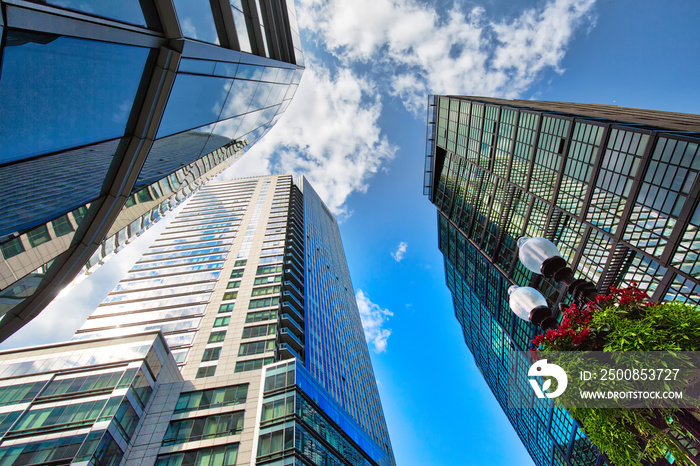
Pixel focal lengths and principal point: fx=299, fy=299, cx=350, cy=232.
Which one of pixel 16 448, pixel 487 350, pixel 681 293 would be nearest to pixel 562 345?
pixel 681 293

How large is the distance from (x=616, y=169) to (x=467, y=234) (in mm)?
34169

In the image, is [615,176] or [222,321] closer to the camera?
[615,176]

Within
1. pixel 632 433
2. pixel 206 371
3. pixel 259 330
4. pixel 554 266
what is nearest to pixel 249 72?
pixel 554 266

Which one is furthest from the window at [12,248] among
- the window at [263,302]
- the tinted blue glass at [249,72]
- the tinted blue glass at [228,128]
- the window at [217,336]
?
the window at [263,302]

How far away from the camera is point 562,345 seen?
18.9 feet

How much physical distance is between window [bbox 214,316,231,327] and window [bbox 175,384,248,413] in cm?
1100

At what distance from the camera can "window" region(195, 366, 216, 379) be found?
29547 millimetres

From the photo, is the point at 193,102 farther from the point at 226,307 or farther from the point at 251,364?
the point at 226,307

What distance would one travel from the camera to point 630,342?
194 inches

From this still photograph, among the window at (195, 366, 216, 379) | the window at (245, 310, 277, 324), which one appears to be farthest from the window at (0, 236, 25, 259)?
the window at (245, 310, 277, 324)

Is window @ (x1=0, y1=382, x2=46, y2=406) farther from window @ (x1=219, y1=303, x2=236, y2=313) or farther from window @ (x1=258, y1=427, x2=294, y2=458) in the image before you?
window @ (x1=219, y1=303, x2=236, y2=313)

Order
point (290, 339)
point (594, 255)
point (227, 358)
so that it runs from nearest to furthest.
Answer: point (594, 255), point (227, 358), point (290, 339)

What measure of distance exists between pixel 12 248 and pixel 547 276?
1051 centimetres

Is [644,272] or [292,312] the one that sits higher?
[644,272]
